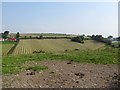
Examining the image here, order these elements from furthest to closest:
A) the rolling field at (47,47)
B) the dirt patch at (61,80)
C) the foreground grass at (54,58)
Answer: the rolling field at (47,47), the foreground grass at (54,58), the dirt patch at (61,80)

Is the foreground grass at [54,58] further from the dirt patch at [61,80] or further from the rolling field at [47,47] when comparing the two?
the rolling field at [47,47]

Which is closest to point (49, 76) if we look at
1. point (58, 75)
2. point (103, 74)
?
point (58, 75)

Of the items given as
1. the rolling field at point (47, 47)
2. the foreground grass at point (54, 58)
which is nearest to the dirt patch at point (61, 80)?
the foreground grass at point (54, 58)

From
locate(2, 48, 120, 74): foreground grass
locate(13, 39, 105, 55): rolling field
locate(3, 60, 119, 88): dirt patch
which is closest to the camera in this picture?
locate(3, 60, 119, 88): dirt patch

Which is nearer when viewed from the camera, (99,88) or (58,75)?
(99,88)

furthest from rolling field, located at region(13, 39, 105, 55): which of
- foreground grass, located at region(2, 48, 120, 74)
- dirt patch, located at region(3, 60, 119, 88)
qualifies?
dirt patch, located at region(3, 60, 119, 88)

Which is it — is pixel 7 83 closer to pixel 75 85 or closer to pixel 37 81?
pixel 37 81

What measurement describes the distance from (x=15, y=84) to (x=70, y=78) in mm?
3131

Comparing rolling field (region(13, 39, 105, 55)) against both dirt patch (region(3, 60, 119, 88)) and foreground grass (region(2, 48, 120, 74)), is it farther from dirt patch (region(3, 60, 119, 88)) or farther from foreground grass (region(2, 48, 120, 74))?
dirt patch (region(3, 60, 119, 88))

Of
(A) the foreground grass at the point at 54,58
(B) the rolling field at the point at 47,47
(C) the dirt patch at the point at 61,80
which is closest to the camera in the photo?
(C) the dirt patch at the point at 61,80

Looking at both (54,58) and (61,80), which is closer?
(61,80)

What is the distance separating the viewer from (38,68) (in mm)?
12312

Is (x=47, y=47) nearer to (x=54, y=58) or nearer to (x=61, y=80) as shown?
(x=54, y=58)

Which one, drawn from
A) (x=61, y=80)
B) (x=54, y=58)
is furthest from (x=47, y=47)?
(x=61, y=80)
